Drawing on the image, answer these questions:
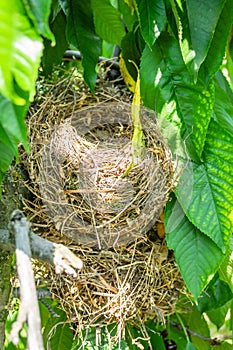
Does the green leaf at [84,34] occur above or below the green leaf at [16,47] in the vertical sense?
below

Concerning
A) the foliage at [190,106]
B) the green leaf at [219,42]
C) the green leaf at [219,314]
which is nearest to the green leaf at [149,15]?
the foliage at [190,106]

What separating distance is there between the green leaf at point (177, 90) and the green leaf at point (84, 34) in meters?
0.16

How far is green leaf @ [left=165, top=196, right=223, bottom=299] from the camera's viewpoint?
1189 mm

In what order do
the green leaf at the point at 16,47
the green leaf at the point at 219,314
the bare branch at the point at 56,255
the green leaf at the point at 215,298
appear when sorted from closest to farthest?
the green leaf at the point at 16,47 → the bare branch at the point at 56,255 → the green leaf at the point at 215,298 → the green leaf at the point at 219,314

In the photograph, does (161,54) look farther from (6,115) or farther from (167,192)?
(6,115)

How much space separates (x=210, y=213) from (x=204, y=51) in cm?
29

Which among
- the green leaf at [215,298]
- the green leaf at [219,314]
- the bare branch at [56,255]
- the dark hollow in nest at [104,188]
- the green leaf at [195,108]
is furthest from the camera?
the green leaf at [219,314]

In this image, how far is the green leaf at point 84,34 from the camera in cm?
127

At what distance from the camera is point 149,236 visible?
135 centimetres

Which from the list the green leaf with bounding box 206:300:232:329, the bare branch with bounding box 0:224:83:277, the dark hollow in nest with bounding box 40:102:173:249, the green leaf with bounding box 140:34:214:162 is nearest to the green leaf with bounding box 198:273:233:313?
the green leaf with bounding box 206:300:232:329

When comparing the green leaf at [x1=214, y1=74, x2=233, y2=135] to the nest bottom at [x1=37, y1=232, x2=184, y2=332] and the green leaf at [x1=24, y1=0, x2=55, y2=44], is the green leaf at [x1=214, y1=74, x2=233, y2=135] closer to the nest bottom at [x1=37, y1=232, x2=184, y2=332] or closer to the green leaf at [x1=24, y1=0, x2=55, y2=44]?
the nest bottom at [x1=37, y1=232, x2=184, y2=332]

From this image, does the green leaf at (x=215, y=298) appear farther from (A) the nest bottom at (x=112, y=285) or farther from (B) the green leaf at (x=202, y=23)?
(B) the green leaf at (x=202, y=23)

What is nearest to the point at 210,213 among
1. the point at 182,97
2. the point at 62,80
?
the point at 182,97

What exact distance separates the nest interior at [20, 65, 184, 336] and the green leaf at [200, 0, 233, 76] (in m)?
0.21
